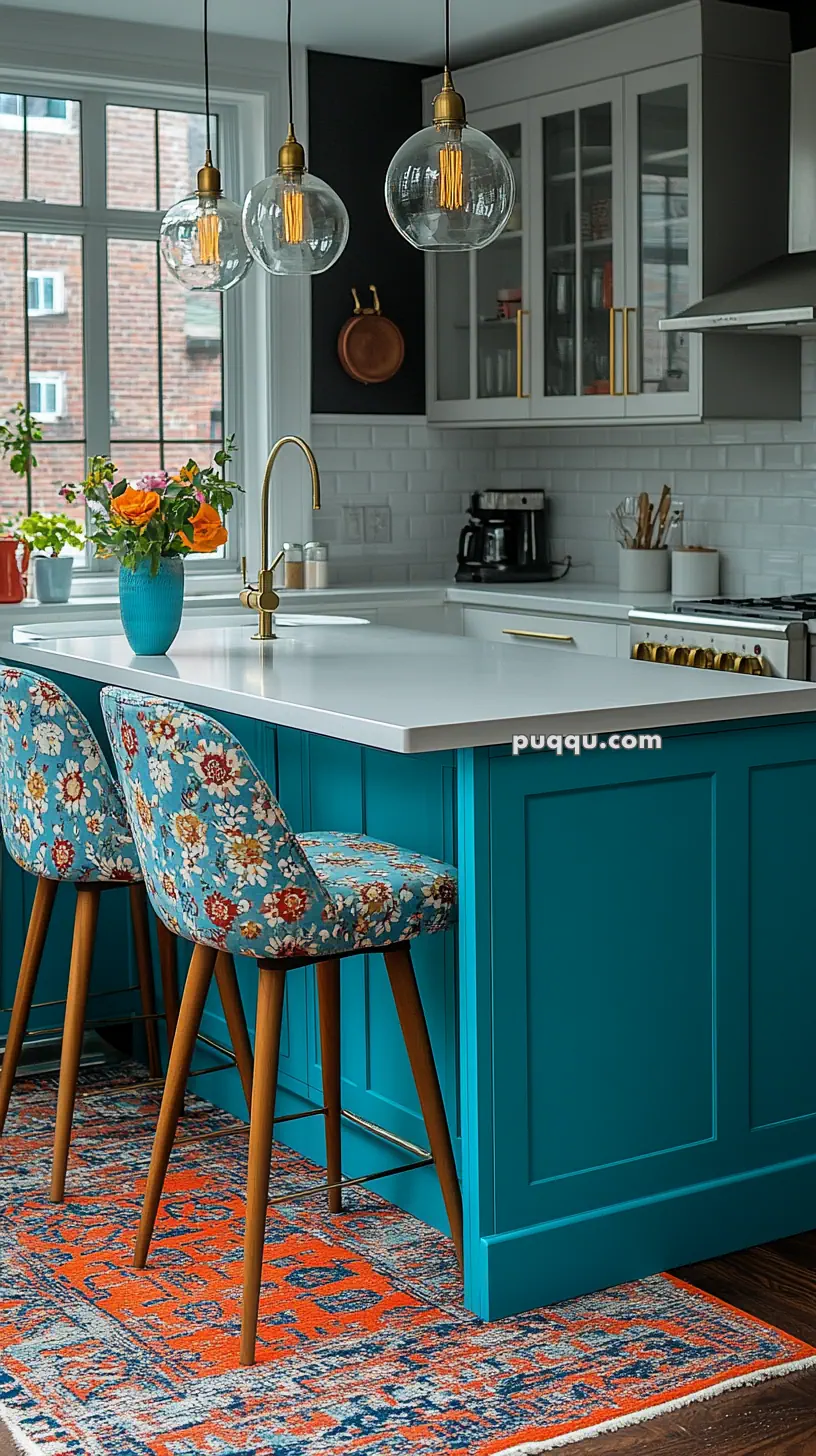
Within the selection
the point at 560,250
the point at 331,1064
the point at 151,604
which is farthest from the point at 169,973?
the point at 560,250

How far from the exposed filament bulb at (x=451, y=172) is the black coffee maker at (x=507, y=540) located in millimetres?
3112

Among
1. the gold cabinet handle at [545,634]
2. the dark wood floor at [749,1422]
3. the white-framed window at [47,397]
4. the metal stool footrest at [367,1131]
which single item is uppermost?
the white-framed window at [47,397]

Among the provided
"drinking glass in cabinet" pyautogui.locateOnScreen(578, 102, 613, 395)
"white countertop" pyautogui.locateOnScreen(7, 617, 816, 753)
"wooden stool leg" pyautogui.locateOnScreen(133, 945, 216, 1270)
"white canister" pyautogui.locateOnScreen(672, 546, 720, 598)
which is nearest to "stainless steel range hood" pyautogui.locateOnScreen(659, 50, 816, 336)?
"drinking glass in cabinet" pyautogui.locateOnScreen(578, 102, 613, 395)

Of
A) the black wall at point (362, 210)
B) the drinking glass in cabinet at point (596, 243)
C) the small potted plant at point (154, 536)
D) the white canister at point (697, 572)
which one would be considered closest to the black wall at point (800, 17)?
the drinking glass in cabinet at point (596, 243)

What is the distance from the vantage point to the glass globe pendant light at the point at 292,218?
3273 millimetres

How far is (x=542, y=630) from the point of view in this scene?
5438mm

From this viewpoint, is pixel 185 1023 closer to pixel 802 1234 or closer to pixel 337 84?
pixel 802 1234

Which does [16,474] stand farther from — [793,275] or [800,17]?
[800,17]

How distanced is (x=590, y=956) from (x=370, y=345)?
3.65 m

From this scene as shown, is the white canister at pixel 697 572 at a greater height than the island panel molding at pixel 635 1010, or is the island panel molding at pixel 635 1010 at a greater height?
the white canister at pixel 697 572

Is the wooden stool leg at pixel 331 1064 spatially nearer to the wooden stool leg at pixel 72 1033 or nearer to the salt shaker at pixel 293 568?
the wooden stool leg at pixel 72 1033

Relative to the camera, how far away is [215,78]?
18.4 ft

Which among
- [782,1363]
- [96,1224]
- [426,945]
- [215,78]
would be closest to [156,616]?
[426,945]

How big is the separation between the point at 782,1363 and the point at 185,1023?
3.63 ft
